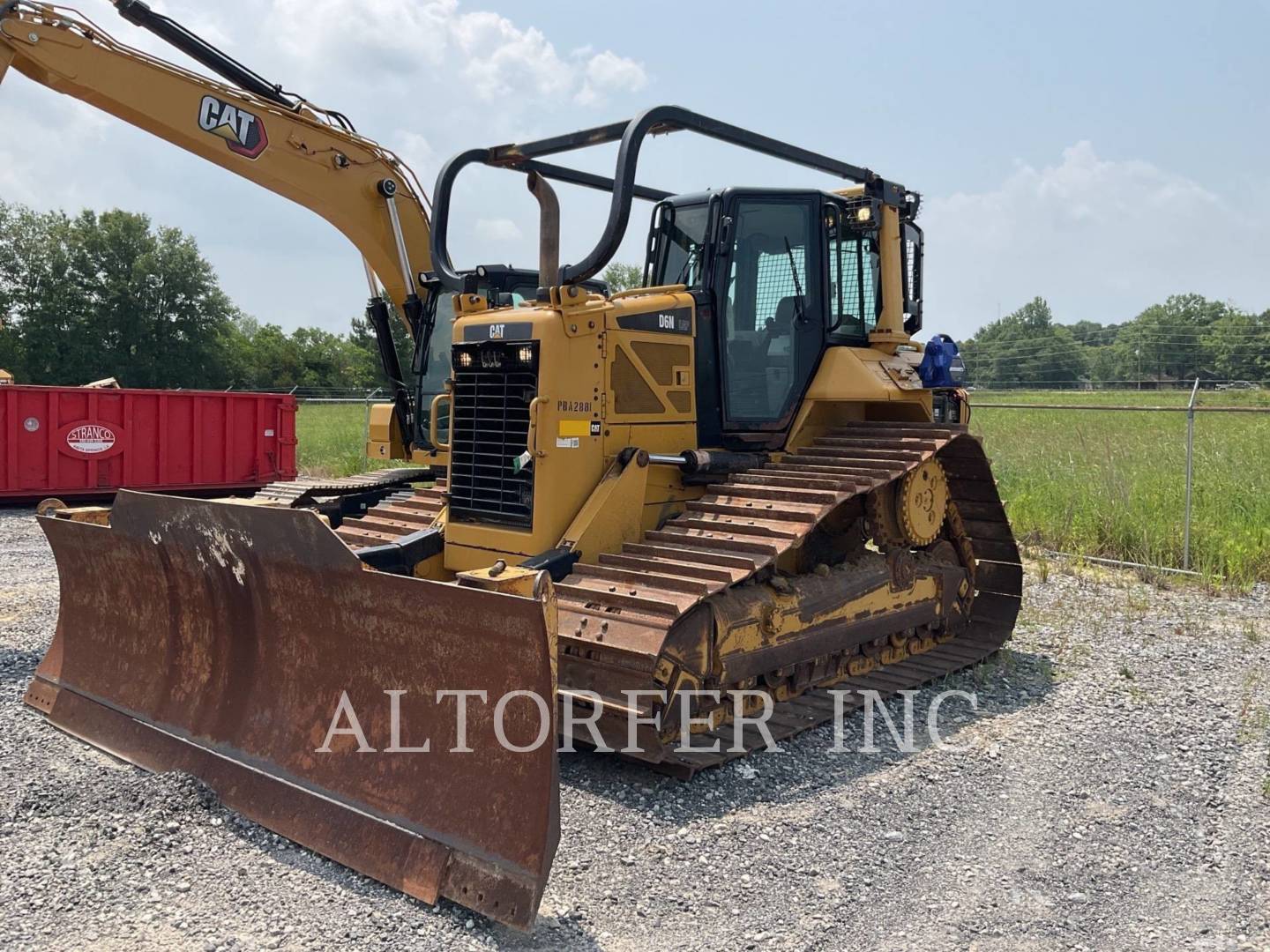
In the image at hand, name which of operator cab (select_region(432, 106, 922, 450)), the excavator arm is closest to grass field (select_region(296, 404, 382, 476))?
the excavator arm

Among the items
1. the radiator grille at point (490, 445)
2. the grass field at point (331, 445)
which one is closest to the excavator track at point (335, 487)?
the radiator grille at point (490, 445)

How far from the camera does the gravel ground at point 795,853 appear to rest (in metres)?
3.48

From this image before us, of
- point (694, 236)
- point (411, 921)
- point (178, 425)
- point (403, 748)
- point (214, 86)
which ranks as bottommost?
point (411, 921)

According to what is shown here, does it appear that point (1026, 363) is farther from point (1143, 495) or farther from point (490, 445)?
point (490, 445)

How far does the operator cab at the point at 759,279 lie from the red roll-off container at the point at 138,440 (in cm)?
1053

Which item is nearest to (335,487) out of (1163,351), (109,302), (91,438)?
(91,438)

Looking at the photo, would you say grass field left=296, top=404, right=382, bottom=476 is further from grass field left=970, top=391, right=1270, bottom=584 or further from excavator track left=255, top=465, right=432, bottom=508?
grass field left=970, top=391, right=1270, bottom=584

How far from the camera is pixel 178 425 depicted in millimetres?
→ 15234

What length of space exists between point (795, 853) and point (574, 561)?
189 cm

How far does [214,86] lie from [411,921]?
303 inches

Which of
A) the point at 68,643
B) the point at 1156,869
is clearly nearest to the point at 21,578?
the point at 68,643

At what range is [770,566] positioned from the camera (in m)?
5.86

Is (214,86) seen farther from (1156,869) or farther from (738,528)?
(1156,869)

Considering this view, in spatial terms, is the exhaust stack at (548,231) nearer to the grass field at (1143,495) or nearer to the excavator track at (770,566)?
the excavator track at (770,566)
